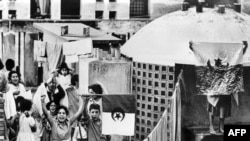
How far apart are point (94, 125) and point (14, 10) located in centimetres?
82

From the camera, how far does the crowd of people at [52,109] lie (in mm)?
3508

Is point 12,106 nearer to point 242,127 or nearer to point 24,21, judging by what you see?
point 24,21

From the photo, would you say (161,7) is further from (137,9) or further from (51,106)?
(51,106)

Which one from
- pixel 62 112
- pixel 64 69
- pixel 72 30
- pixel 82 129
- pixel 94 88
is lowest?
pixel 82 129

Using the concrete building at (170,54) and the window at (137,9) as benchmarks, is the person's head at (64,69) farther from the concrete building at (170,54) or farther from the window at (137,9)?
the window at (137,9)

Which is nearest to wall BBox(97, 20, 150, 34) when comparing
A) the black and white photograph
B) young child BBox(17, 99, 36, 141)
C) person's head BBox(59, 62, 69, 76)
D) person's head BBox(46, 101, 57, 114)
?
the black and white photograph

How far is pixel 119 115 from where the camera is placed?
354cm

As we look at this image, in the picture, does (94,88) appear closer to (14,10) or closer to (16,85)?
(16,85)

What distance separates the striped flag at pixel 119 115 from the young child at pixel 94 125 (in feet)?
0.10

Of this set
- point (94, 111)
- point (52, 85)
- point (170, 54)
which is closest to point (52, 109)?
point (52, 85)

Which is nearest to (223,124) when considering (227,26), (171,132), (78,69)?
(171,132)

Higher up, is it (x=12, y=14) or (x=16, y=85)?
(x=12, y=14)

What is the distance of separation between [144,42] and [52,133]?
30.4 inches

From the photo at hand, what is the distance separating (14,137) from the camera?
11.6 ft
